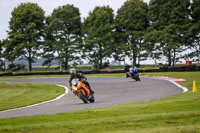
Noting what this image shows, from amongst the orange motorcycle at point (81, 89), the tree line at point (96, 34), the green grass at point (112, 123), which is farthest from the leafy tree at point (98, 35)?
the green grass at point (112, 123)

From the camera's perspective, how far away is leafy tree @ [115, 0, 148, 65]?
221 feet

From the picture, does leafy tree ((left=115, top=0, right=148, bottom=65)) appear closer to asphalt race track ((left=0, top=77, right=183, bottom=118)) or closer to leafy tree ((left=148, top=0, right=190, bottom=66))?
leafy tree ((left=148, top=0, right=190, bottom=66))

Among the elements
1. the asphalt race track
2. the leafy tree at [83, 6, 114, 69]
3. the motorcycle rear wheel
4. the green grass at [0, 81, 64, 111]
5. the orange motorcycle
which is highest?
the leafy tree at [83, 6, 114, 69]

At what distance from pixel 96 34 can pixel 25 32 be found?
1260cm

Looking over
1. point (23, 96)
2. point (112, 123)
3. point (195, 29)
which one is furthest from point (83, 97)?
point (195, 29)

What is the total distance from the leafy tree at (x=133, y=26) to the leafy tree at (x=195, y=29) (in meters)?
8.13

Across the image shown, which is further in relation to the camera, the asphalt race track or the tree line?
the tree line

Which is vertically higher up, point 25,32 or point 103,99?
point 25,32

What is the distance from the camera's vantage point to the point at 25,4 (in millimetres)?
71250

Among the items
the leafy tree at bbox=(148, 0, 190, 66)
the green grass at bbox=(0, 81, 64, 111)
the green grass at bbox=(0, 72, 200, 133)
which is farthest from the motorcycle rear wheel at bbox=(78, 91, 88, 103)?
the leafy tree at bbox=(148, 0, 190, 66)

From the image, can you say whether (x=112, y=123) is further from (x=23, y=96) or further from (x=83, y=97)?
(x=23, y=96)

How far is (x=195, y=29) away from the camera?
6047 centimetres

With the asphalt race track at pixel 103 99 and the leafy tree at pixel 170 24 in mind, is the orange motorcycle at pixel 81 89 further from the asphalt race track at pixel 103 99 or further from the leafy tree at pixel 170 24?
the leafy tree at pixel 170 24

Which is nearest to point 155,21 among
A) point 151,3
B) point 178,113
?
point 151,3
